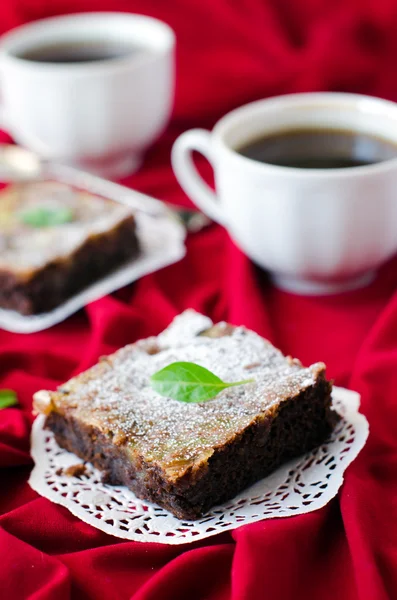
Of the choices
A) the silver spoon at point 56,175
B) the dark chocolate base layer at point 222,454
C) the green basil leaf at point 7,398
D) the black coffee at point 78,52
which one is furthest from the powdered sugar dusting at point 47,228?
the dark chocolate base layer at point 222,454

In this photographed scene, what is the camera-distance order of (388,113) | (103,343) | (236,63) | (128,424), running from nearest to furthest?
1. (128,424)
2. (103,343)
3. (388,113)
4. (236,63)

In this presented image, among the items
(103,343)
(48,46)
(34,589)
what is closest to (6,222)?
(103,343)

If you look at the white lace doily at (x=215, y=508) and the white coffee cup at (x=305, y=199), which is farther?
the white coffee cup at (x=305, y=199)

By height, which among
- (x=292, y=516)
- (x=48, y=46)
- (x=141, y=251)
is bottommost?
(x=141, y=251)

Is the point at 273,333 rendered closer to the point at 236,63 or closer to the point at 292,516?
the point at 292,516

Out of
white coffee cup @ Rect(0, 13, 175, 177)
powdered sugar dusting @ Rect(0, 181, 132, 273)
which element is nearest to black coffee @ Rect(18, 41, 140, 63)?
white coffee cup @ Rect(0, 13, 175, 177)

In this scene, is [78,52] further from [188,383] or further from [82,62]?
[188,383]

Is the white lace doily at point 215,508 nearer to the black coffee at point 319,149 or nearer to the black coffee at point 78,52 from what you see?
the black coffee at point 319,149

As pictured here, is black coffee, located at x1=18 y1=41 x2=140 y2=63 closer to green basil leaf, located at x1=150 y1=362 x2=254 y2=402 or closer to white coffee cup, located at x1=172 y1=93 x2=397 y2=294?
white coffee cup, located at x1=172 y1=93 x2=397 y2=294
